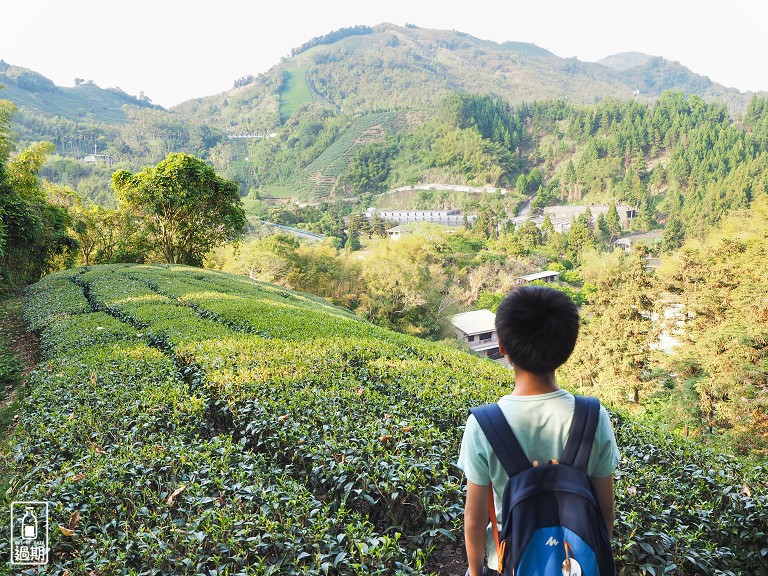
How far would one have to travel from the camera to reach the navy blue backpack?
1.57m

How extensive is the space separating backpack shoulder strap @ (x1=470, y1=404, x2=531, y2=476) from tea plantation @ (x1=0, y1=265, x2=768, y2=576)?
128 cm

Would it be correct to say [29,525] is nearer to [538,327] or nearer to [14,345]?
[538,327]

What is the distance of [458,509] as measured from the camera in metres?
3.05

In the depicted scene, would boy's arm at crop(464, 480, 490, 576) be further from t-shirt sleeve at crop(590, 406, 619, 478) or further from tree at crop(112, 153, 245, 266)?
tree at crop(112, 153, 245, 266)

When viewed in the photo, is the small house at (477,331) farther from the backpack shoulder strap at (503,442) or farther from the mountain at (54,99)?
the mountain at (54,99)

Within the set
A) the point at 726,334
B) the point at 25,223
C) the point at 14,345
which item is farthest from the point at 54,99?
the point at 726,334

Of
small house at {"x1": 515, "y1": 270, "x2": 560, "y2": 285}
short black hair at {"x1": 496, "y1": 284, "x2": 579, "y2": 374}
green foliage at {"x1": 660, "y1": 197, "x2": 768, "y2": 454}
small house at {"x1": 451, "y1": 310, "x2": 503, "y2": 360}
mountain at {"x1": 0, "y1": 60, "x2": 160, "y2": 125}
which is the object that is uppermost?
mountain at {"x1": 0, "y1": 60, "x2": 160, "y2": 125}

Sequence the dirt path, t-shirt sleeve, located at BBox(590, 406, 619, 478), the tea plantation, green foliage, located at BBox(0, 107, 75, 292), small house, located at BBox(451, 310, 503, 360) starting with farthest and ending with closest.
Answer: small house, located at BBox(451, 310, 503, 360)
green foliage, located at BBox(0, 107, 75, 292)
the dirt path
the tea plantation
t-shirt sleeve, located at BBox(590, 406, 619, 478)

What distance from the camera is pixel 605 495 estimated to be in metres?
1.75

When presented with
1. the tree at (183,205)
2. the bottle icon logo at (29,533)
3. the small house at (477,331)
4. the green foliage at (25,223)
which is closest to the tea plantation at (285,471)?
the bottle icon logo at (29,533)

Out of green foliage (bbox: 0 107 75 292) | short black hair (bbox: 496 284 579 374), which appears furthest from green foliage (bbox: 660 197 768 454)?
green foliage (bbox: 0 107 75 292)

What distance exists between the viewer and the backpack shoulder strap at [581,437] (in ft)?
5.32

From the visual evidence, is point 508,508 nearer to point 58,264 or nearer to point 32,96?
point 58,264

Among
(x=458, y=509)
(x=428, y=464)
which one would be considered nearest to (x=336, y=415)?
(x=428, y=464)
